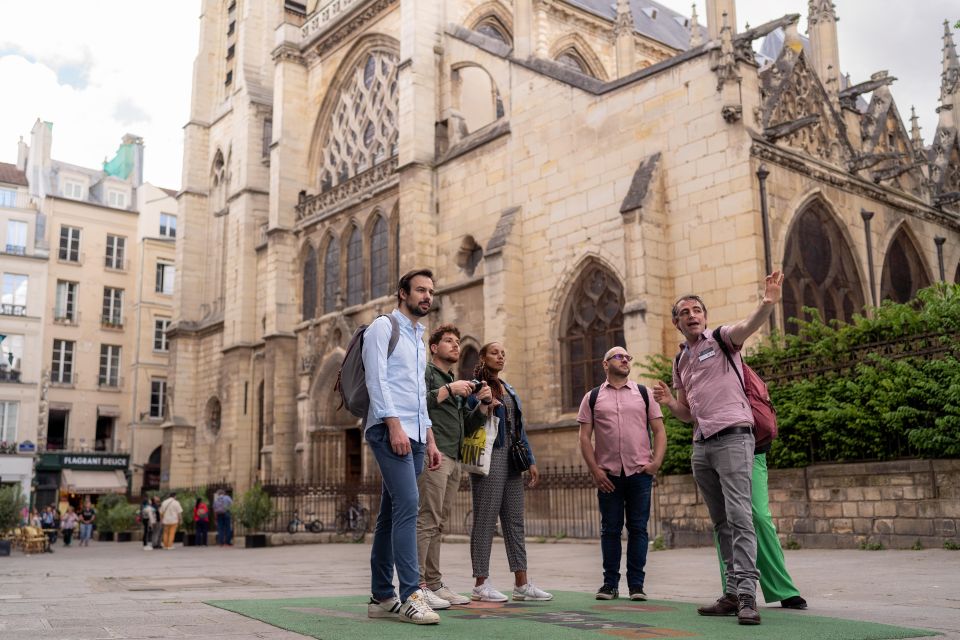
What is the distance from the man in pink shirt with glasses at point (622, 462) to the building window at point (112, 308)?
37841 mm

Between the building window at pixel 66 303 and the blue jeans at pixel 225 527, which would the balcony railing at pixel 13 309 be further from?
the blue jeans at pixel 225 527

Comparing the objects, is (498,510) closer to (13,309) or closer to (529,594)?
(529,594)

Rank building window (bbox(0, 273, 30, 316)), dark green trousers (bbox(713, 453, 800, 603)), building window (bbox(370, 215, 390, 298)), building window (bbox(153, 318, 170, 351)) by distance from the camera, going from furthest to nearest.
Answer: building window (bbox(153, 318, 170, 351)), building window (bbox(0, 273, 30, 316)), building window (bbox(370, 215, 390, 298)), dark green trousers (bbox(713, 453, 800, 603))

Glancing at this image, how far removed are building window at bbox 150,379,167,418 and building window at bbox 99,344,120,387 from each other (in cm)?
166

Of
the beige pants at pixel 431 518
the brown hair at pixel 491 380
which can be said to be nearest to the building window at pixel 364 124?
the brown hair at pixel 491 380

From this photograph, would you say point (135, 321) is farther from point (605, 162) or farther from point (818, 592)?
point (818, 592)

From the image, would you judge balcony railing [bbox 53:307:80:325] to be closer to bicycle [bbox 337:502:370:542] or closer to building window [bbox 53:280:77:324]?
building window [bbox 53:280:77:324]

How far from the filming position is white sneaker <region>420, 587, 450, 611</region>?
487 centimetres

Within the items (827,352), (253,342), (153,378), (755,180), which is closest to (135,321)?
(153,378)

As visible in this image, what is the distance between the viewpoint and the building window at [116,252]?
40875 mm

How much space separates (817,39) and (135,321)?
30.1 m

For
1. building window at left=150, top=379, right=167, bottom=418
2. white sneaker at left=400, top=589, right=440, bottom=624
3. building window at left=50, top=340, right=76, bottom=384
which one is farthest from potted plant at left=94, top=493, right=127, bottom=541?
white sneaker at left=400, top=589, right=440, bottom=624

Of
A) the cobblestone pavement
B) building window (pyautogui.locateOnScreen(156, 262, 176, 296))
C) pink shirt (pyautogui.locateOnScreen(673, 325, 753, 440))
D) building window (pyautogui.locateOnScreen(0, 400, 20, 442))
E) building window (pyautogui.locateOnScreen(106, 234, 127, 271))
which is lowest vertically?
the cobblestone pavement

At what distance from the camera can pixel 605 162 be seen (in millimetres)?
17766
